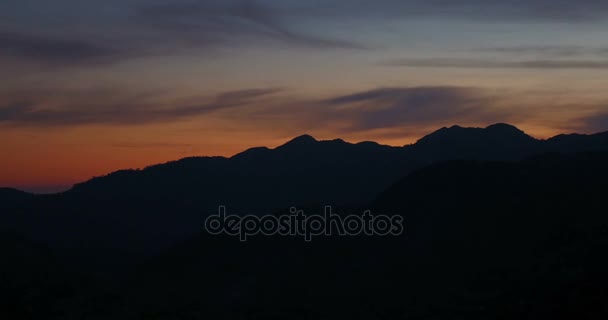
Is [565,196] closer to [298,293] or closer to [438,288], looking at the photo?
[438,288]

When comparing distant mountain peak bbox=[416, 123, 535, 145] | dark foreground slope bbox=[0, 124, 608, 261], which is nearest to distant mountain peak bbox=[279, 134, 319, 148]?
dark foreground slope bbox=[0, 124, 608, 261]

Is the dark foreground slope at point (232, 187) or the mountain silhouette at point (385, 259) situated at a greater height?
the dark foreground slope at point (232, 187)

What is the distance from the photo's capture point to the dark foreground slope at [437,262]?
36.3 m

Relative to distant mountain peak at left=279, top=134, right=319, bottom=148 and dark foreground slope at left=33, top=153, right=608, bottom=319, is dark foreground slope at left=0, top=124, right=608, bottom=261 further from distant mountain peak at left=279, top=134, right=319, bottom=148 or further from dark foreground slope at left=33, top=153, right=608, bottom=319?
dark foreground slope at left=33, top=153, right=608, bottom=319

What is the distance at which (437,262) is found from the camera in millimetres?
48031

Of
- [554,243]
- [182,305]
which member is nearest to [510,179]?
[554,243]

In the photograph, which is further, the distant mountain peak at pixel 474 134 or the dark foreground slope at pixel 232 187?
the distant mountain peak at pixel 474 134

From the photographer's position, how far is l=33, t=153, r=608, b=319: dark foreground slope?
36281 millimetres

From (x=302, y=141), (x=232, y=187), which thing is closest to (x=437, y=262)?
(x=232, y=187)

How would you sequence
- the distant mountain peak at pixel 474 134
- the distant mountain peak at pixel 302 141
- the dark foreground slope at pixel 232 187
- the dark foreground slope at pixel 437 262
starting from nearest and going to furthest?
1. the dark foreground slope at pixel 437 262
2. the dark foreground slope at pixel 232 187
3. the distant mountain peak at pixel 474 134
4. the distant mountain peak at pixel 302 141

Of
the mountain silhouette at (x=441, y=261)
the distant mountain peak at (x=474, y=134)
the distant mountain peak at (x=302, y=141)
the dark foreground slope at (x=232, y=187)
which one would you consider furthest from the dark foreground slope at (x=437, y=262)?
the distant mountain peak at (x=302, y=141)

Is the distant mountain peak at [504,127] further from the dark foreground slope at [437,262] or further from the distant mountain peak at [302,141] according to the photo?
the dark foreground slope at [437,262]

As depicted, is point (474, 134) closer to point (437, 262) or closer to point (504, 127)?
point (504, 127)

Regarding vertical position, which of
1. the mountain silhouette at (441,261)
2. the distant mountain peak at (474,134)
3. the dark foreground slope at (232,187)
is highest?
the distant mountain peak at (474,134)
